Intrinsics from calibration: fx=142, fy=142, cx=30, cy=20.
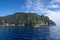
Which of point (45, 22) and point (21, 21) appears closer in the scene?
point (21, 21)

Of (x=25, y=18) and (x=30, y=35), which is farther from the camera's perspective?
(x=25, y=18)

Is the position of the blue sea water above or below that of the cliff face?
below

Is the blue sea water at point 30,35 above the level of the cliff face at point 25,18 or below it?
below

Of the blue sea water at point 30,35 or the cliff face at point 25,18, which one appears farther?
the cliff face at point 25,18

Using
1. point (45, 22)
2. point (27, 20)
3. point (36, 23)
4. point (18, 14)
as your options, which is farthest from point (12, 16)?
point (45, 22)

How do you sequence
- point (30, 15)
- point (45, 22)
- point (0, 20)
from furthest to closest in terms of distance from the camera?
point (45, 22), point (0, 20), point (30, 15)

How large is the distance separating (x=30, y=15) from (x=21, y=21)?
11.3 meters

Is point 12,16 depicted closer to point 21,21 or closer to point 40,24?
point 21,21

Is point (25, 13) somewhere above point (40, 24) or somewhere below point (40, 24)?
above

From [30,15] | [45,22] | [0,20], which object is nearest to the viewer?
[30,15]

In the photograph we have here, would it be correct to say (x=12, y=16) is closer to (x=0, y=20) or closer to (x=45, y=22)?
(x=0, y=20)

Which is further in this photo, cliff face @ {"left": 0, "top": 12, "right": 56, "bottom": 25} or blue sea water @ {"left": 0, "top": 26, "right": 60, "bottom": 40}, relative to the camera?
cliff face @ {"left": 0, "top": 12, "right": 56, "bottom": 25}

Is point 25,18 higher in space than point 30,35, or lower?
higher

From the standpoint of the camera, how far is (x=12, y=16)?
80.8 meters
